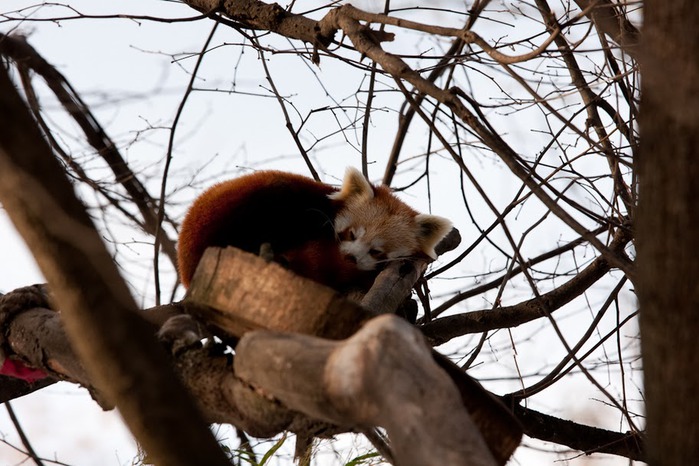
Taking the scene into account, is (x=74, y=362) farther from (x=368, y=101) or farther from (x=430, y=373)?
(x=368, y=101)

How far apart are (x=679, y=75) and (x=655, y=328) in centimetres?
43

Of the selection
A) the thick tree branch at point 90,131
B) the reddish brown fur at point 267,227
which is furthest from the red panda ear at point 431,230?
the thick tree branch at point 90,131

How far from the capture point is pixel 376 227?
375cm

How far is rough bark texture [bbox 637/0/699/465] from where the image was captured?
48.5 inches

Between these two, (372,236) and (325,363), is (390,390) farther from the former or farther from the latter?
(372,236)

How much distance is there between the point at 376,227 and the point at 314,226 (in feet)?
1.30

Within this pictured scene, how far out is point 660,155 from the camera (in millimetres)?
1252

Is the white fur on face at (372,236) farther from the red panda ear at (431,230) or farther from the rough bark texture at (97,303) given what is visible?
the rough bark texture at (97,303)

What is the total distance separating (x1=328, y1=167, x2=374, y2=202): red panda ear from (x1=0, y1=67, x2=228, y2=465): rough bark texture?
2.46 metres

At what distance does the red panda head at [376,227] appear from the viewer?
12.0 feet

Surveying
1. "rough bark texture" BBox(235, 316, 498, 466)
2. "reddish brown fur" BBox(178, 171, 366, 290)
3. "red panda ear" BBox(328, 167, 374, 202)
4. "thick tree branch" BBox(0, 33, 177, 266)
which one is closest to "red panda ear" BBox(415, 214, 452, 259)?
"red panda ear" BBox(328, 167, 374, 202)

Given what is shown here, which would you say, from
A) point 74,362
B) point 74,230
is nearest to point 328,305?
point 74,230

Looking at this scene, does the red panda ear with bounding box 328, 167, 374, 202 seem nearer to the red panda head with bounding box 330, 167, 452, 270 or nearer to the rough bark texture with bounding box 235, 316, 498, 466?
the red panda head with bounding box 330, 167, 452, 270

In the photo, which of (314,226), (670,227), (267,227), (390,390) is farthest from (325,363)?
(314,226)
